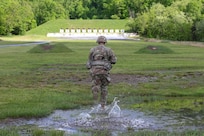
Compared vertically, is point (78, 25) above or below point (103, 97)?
below

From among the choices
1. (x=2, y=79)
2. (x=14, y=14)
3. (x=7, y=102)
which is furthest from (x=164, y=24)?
(x=7, y=102)

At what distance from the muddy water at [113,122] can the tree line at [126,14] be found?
60930mm

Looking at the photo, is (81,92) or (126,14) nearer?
(81,92)

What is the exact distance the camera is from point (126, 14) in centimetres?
14900

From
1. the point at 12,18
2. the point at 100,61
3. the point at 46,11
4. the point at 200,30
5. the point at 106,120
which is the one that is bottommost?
the point at 200,30

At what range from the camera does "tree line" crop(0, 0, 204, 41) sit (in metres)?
78.6

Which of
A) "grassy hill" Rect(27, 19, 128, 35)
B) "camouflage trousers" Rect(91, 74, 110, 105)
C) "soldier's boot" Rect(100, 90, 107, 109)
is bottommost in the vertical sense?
"grassy hill" Rect(27, 19, 128, 35)

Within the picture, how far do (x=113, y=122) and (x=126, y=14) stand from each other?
139869mm

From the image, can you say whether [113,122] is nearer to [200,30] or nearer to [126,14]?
[200,30]

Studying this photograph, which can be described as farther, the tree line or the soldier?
the tree line

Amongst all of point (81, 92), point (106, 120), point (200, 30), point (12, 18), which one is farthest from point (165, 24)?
point (106, 120)

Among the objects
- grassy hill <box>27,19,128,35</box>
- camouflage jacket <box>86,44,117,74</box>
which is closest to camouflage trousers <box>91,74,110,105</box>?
camouflage jacket <box>86,44,117,74</box>

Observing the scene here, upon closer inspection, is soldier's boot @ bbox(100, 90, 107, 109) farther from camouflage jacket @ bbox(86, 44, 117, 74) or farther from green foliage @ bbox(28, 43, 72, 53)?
green foliage @ bbox(28, 43, 72, 53)

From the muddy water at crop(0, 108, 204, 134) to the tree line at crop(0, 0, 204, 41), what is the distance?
60.9 meters
